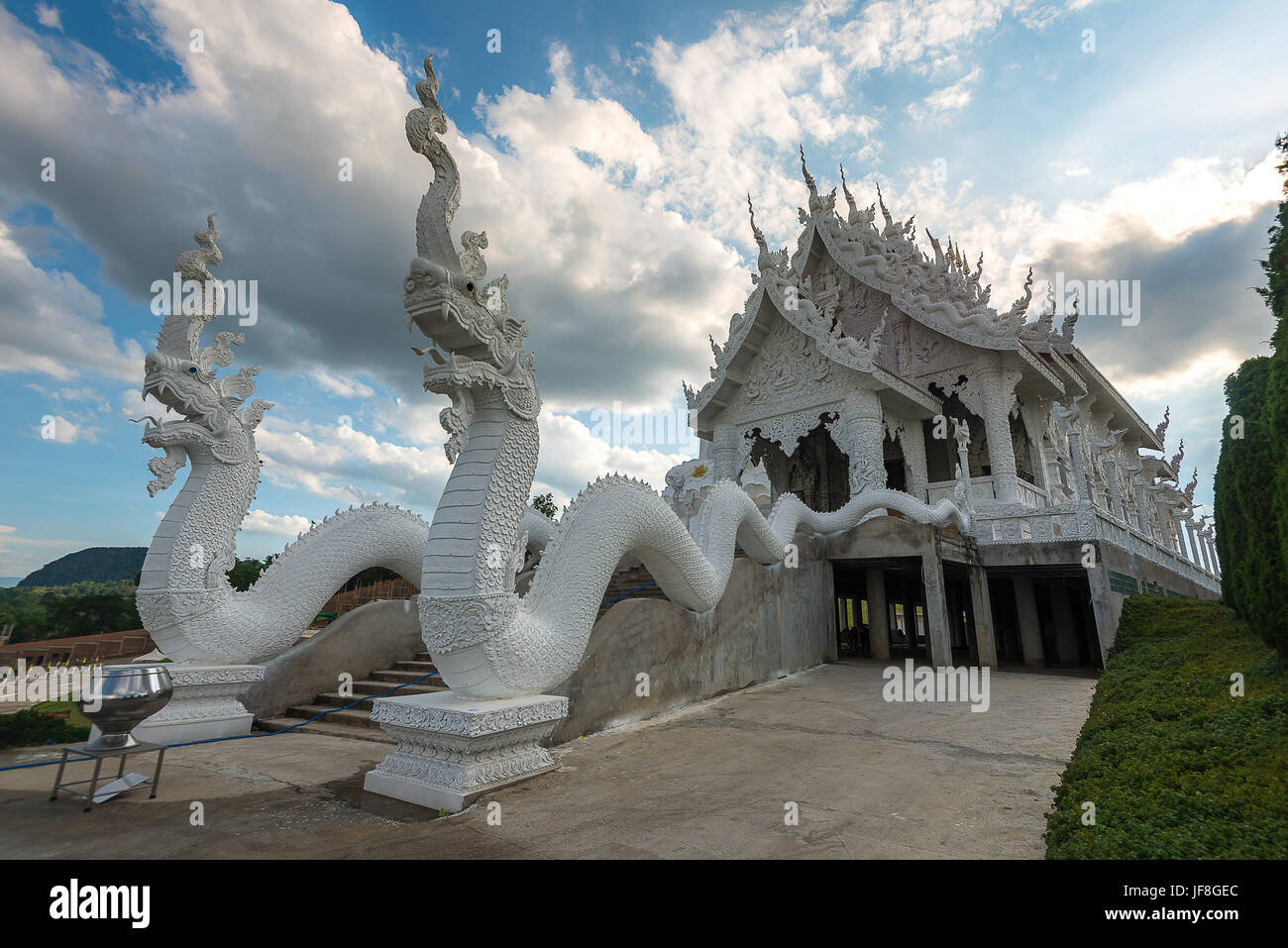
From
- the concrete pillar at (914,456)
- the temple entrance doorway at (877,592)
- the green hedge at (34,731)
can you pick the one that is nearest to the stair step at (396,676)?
the green hedge at (34,731)

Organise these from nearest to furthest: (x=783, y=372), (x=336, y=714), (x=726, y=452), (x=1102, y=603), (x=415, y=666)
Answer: (x=336, y=714) → (x=415, y=666) → (x=1102, y=603) → (x=783, y=372) → (x=726, y=452)

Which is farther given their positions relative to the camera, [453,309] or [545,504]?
[545,504]

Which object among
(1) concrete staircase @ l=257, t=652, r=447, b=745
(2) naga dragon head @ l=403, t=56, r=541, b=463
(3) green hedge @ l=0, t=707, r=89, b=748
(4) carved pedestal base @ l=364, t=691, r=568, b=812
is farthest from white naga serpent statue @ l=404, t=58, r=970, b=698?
(3) green hedge @ l=0, t=707, r=89, b=748

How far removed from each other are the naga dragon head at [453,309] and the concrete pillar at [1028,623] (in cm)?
1005

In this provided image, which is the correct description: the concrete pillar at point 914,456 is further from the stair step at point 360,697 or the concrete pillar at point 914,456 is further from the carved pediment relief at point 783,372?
the stair step at point 360,697

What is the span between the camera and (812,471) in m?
14.8

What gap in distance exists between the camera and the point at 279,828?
285 cm

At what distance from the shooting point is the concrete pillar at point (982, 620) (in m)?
9.05

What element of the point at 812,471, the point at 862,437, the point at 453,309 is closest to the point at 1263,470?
the point at 453,309

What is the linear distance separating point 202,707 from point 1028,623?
11.7 metres

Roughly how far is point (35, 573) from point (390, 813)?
2266 cm

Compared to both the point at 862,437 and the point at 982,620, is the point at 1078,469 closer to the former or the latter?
the point at 982,620
